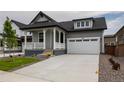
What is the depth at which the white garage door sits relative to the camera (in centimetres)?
2027

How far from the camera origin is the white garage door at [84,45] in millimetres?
20266

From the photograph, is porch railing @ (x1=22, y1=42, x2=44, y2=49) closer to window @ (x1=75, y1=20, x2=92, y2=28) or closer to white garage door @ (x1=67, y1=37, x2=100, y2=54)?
white garage door @ (x1=67, y1=37, x2=100, y2=54)

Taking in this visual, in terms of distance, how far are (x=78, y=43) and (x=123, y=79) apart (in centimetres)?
1496

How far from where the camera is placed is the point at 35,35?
2027cm

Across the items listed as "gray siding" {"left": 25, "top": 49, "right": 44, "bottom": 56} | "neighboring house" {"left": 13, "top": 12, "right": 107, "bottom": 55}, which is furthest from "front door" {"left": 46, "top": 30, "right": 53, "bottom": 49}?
"gray siding" {"left": 25, "top": 49, "right": 44, "bottom": 56}

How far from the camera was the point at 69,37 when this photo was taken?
72.1 feet

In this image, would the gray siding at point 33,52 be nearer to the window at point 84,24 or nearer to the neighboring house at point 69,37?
the neighboring house at point 69,37

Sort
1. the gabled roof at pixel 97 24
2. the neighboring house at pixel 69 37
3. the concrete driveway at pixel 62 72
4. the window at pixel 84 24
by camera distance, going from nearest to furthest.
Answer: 1. the concrete driveway at pixel 62 72
2. the neighboring house at pixel 69 37
3. the gabled roof at pixel 97 24
4. the window at pixel 84 24

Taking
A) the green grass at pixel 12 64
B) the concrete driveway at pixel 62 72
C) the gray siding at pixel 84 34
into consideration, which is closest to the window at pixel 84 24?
the gray siding at pixel 84 34

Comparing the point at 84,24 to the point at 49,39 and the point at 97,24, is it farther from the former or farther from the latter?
the point at 49,39

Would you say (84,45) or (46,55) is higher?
(84,45)

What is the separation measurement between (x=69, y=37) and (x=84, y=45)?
2.86 metres

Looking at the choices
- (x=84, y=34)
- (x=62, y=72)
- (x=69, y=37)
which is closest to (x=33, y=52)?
(x=69, y=37)
